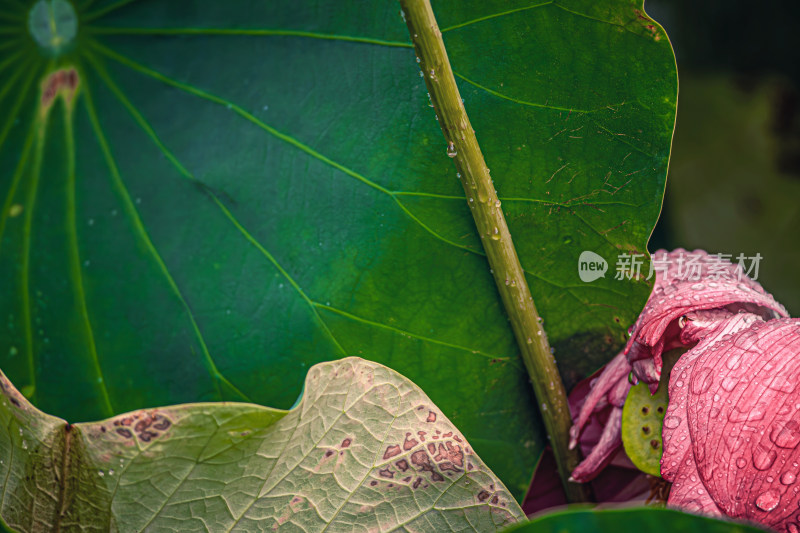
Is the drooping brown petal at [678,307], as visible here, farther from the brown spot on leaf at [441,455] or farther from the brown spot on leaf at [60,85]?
the brown spot on leaf at [60,85]

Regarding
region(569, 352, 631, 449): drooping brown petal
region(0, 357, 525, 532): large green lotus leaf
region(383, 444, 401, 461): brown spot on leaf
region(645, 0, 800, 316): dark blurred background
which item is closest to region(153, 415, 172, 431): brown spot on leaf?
region(0, 357, 525, 532): large green lotus leaf

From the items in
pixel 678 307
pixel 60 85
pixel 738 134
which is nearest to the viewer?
pixel 678 307

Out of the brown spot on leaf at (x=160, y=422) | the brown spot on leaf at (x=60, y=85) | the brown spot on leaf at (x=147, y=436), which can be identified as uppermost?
the brown spot on leaf at (x=60, y=85)

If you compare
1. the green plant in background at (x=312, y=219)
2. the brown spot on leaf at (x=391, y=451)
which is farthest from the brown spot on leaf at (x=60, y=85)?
the brown spot on leaf at (x=391, y=451)

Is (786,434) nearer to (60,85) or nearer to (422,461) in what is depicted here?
(422,461)

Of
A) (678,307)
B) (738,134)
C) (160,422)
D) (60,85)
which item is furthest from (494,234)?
(738,134)

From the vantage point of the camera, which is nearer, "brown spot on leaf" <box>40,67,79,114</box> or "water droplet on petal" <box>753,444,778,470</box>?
"water droplet on petal" <box>753,444,778,470</box>

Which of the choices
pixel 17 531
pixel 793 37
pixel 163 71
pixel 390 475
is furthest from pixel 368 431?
pixel 793 37

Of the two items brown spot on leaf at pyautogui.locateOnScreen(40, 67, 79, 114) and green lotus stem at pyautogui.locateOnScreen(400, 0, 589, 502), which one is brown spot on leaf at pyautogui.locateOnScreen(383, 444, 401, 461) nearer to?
green lotus stem at pyautogui.locateOnScreen(400, 0, 589, 502)
